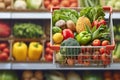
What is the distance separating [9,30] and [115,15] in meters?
1.28

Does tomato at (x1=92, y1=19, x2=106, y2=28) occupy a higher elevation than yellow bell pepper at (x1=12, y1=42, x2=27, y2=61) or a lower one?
higher

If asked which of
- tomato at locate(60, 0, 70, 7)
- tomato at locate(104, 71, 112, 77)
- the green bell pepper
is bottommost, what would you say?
tomato at locate(104, 71, 112, 77)

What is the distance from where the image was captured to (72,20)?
6.66 feet

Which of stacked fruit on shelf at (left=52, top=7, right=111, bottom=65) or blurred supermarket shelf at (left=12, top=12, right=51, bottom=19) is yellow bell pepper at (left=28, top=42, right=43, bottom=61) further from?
stacked fruit on shelf at (left=52, top=7, right=111, bottom=65)

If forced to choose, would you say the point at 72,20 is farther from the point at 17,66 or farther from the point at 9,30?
the point at 9,30

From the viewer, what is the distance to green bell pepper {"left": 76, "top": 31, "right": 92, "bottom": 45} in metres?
1.83

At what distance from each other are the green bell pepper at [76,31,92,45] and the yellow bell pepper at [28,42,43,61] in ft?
5.73

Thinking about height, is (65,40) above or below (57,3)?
below

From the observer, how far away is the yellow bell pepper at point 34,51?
3.59 m

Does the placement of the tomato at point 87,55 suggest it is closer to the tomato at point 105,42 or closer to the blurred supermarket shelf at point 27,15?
the tomato at point 105,42

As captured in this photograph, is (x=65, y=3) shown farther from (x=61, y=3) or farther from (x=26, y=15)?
(x=26, y=15)

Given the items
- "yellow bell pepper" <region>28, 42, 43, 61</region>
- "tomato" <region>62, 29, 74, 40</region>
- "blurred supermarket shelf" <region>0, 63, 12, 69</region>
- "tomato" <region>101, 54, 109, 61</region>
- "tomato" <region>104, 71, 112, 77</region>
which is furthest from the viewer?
"tomato" <region>104, 71, 112, 77</region>

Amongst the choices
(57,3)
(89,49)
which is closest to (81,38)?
(89,49)

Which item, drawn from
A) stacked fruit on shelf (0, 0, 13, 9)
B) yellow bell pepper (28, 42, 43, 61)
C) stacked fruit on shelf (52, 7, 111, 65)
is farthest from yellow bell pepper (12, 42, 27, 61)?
stacked fruit on shelf (52, 7, 111, 65)
